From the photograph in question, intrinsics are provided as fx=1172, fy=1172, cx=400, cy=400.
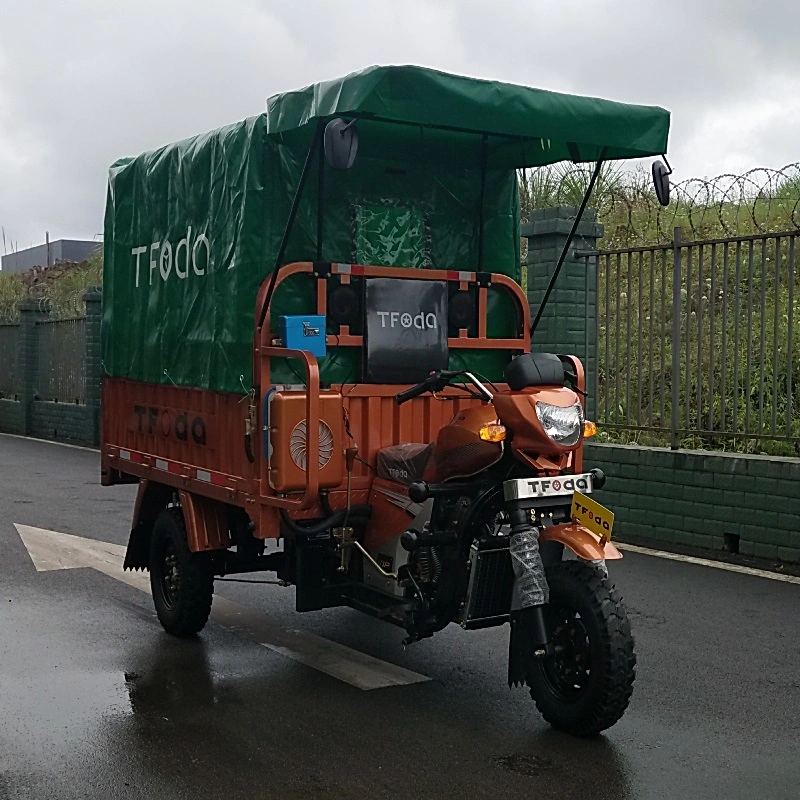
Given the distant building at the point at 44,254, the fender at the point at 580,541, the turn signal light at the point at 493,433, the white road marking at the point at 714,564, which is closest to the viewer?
the fender at the point at 580,541

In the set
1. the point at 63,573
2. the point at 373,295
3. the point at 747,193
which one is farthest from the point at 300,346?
the point at 747,193

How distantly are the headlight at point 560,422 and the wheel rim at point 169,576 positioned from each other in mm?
2780

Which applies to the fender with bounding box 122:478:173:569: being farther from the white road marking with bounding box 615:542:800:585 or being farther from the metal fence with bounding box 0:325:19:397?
the metal fence with bounding box 0:325:19:397

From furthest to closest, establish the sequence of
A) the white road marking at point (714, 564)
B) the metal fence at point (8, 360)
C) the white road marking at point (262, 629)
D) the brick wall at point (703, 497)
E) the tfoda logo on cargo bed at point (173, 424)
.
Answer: the metal fence at point (8, 360) < the brick wall at point (703, 497) < the white road marking at point (714, 564) < the tfoda logo on cargo bed at point (173, 424) < the white road marking at point (262, 629)

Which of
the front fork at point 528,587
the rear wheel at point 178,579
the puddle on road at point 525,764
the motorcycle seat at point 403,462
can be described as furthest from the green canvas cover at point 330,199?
the puddle on road at point 525,764

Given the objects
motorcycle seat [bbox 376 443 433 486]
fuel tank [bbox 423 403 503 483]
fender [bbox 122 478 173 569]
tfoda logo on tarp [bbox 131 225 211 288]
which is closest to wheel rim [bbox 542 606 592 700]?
fuel tank [bbox 423 403 503 483]

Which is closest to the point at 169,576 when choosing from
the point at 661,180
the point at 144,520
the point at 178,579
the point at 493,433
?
the point at 178,579

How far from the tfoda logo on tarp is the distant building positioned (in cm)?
4488

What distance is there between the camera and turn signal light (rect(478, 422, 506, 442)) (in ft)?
17.2

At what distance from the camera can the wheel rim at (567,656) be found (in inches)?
204

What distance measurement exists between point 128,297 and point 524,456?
3.61 m

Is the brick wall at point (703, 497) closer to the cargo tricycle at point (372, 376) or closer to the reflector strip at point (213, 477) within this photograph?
the cargo tricycle at point (372, 376)

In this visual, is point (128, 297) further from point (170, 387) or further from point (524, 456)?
point (524, 456)

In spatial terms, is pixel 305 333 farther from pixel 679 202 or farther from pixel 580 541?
pixel 679 202
